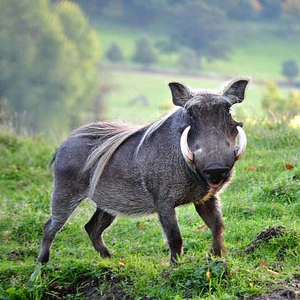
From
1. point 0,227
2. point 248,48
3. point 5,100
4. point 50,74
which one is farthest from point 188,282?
point 248,48

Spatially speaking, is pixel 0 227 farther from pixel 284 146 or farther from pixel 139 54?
pixel 139 54

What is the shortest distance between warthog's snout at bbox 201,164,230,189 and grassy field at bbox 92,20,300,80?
→ 48.4 meters

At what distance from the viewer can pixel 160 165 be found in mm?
6145

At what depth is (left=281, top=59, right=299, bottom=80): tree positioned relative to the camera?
53737mm

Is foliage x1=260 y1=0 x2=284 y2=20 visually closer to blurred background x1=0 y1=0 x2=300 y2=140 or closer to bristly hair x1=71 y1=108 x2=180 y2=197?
blurred background x1=0 y1=0 x2=300 y2=140

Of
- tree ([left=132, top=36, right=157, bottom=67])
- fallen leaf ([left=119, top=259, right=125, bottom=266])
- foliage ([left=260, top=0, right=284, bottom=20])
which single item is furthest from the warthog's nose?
foliage ([left=260, top=0, right=284, bottom=20])

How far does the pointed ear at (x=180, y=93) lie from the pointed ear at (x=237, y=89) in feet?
1.01

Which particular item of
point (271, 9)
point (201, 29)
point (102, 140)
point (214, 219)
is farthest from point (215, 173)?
point (271, 9)

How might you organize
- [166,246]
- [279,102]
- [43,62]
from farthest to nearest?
[43,62]
[279,102]
[166,246]

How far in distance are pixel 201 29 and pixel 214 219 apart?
66410 mm

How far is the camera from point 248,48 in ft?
210

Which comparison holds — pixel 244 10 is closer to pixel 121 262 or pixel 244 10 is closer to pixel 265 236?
pixel 265 236

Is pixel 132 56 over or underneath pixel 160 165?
underneath

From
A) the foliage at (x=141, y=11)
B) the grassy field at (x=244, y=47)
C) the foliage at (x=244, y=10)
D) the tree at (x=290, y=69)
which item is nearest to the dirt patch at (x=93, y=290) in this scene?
the grassy field at (x=244, y=47)
